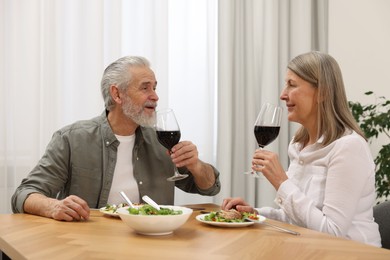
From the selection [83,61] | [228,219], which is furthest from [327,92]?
[83,61]

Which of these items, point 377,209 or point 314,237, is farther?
point 377,209

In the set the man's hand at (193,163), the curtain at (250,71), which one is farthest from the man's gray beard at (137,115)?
the curtain at (250,71)

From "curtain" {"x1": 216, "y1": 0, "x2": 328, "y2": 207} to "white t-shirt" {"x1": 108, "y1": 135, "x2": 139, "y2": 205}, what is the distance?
1483 mm

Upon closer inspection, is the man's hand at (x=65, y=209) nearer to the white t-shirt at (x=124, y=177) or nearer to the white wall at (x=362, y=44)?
the white t-shirt at (x=124, y=177)

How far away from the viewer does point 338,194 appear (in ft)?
6.14

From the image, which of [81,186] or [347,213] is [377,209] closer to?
[347,213]

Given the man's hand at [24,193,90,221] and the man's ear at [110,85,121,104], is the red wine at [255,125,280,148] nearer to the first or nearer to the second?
the man's hand at [24,193,90,221]

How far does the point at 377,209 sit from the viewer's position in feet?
6.95

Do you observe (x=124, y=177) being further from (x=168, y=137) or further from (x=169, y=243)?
(x=169, y=243)

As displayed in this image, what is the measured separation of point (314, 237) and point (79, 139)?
49.8 inches

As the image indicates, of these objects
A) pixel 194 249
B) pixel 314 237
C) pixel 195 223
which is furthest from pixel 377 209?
pixel 194 249

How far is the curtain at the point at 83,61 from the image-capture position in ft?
11.0

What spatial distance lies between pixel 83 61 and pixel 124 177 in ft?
4.32

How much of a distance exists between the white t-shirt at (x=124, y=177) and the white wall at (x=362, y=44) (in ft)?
7.00
